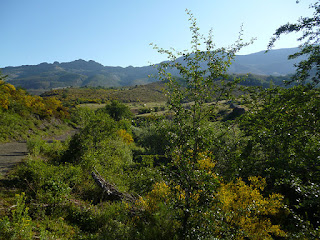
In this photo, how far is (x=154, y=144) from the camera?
2795cm

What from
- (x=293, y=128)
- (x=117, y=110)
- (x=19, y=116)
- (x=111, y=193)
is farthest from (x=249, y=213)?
(x=117, y=110)

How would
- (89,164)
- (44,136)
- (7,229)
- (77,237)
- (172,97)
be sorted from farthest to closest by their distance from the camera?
(44,136), (89,164), (77,237), (172,97), (7,229)

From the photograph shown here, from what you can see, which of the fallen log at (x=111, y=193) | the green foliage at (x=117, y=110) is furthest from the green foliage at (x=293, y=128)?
the green foliage at (x=117, y=110)

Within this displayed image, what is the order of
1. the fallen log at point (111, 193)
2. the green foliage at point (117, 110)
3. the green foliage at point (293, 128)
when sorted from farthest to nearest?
the green foliage at point (117, 110) < the fallen log at point (111, 193) < the green foliage at point (293, 128)

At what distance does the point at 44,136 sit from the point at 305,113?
31364mm

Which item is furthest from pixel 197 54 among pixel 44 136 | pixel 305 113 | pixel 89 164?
pixel 44 136

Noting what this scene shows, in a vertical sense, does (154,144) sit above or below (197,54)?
below

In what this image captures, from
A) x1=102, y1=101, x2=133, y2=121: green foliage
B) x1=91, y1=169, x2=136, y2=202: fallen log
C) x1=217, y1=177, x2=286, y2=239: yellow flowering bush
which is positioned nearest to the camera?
x1=217, y1=177, x2=286, y2=239: yellow flowering bush

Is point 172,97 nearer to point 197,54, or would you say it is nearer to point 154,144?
point 197,54

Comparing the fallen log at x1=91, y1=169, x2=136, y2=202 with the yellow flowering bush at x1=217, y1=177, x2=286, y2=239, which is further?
the fallen log at x1=91, y1=169, x2=136, y2=202

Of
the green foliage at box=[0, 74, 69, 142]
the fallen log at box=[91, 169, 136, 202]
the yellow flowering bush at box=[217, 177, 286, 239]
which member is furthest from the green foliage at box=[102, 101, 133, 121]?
the yellow flowering bush at box=[217, 177, 286, 239]

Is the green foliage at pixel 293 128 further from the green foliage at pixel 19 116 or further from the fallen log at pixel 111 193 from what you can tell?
the green foliage at pixel 19 116

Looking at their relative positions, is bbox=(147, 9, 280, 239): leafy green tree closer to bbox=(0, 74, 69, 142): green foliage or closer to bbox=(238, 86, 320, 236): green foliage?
bbox=(238, 86, 320, 236): green foliage

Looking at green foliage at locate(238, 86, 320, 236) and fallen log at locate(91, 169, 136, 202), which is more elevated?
green foliage at locate(238, 86, 320, 236)
